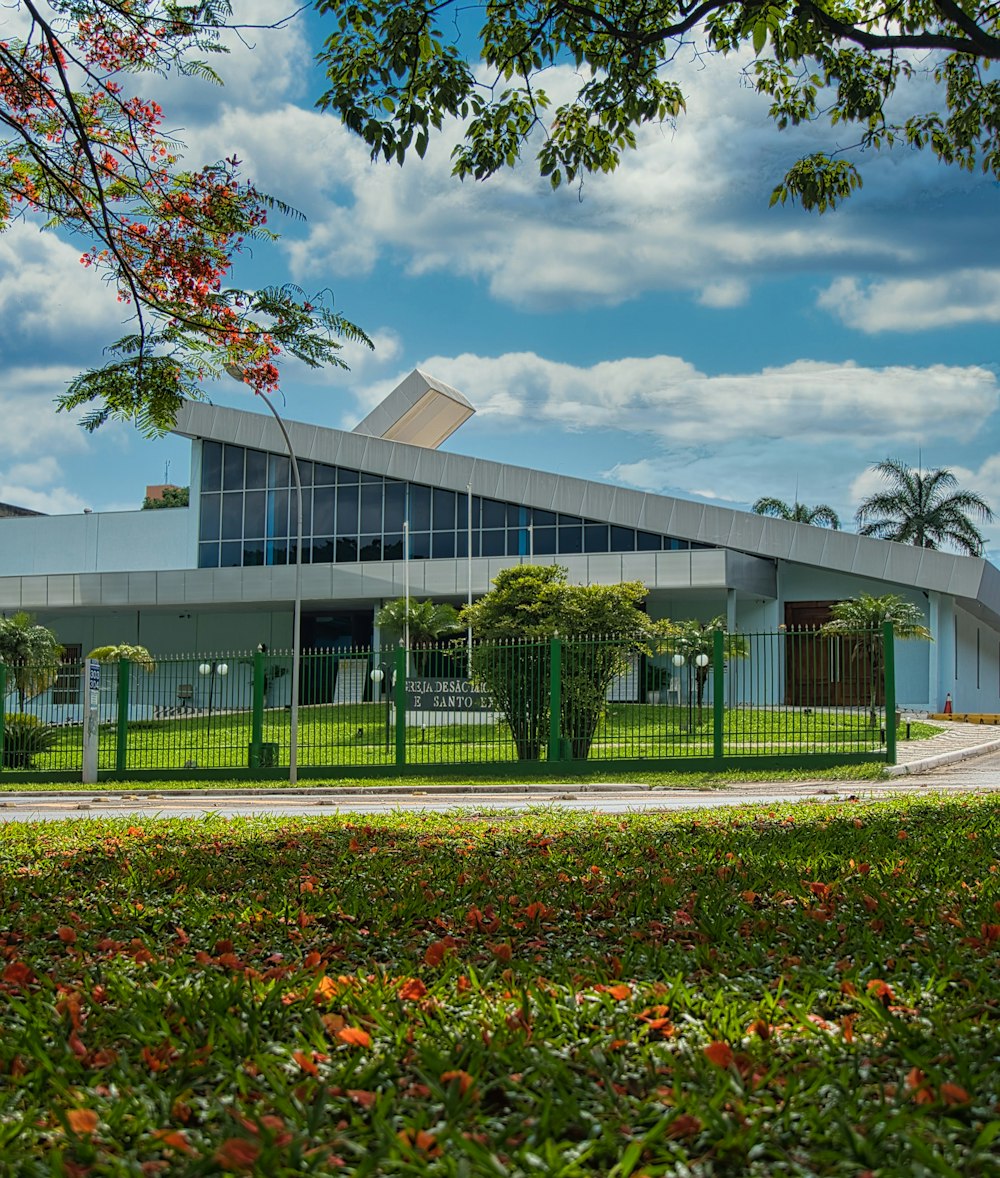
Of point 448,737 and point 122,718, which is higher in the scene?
point 122,718

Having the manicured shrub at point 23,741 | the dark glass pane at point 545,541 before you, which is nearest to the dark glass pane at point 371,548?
the dark glass pane at point 545,541

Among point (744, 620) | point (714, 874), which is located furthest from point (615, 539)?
point (714, 874)

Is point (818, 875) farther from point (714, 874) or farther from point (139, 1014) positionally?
point (139, 1014)

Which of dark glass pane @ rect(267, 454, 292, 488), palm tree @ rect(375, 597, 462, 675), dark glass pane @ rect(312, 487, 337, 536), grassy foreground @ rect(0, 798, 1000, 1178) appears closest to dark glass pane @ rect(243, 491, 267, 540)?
dark glass pane @ rect(267, 454, 292, 488)

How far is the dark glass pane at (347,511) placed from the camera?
152ft

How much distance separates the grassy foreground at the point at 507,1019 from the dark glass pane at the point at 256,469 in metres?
43.5

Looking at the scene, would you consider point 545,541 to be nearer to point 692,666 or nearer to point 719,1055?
point 692,666

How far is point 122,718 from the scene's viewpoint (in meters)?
21.4

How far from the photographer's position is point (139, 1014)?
3.52 metres

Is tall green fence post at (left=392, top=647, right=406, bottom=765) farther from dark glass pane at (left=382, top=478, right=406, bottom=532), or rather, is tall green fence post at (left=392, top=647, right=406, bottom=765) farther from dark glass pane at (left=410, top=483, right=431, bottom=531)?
dark glass pane at (left=382, top=478, right=406, bottom=532)

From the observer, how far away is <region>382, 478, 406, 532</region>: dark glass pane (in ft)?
150

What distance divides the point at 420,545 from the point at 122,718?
2440 cm

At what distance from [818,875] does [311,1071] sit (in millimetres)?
3384

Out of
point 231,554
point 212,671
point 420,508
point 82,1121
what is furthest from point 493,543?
point 82,1121
